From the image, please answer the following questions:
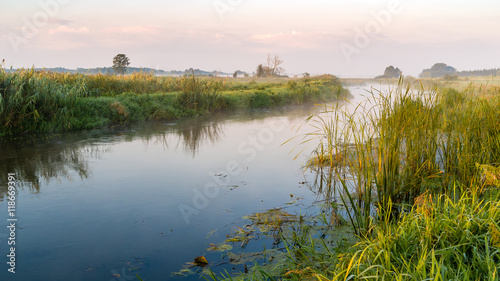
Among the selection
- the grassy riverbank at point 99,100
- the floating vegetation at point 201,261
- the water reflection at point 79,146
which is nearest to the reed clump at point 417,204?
the floating vegetation at point 201,261

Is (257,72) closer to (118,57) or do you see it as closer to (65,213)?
(118,57)

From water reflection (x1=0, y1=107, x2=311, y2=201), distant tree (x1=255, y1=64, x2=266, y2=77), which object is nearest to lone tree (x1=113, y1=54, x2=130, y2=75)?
distant tree (x1=255, y1=64, x2=266, y2=77)

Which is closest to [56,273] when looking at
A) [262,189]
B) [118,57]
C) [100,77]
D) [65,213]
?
[65,213]

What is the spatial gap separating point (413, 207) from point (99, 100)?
1033cm

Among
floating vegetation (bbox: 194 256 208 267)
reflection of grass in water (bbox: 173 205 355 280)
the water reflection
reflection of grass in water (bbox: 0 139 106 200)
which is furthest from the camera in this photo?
the water reflection

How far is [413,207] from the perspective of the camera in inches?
118

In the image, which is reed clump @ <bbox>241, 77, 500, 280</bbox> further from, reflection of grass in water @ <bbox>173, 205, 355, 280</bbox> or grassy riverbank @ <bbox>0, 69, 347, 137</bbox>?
grassy riverbank @ <bbox>0, 69, 347, 137</bbox>

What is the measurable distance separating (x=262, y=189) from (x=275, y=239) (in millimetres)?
1721

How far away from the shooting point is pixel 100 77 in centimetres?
1409

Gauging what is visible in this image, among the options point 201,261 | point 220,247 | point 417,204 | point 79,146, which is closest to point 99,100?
point 79,146

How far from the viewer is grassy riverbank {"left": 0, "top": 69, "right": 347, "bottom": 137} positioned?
901 centimetres

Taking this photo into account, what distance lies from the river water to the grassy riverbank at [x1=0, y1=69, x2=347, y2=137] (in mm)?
853

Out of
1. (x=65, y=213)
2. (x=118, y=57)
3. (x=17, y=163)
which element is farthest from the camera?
(x=118, y=57)

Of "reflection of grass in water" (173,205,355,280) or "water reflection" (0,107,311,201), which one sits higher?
"water reflection" (0,107,311,201)
